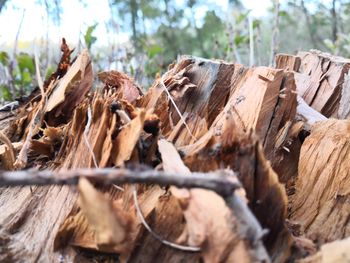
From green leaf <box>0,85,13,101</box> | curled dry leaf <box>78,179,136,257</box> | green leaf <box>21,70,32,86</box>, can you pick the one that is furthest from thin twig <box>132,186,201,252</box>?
green leaf <box>21,70,32,86</box>

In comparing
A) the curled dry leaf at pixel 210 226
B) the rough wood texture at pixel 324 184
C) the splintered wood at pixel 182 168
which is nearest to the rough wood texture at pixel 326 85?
the splintered wood at pixel 182 168

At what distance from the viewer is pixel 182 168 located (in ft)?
3.01

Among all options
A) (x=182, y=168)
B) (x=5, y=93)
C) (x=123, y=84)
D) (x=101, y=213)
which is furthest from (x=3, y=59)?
(x=101, y=213)

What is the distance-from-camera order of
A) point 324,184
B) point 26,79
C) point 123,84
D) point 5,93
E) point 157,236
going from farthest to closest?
point 26,79, point 5,93, point 123,84, point 324,184, point 157,236

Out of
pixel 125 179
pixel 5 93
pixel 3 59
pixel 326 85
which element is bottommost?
pixel 5 93

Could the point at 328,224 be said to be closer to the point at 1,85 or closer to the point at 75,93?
the point at 75,93

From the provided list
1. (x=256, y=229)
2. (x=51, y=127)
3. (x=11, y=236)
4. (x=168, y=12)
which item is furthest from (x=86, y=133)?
(x=168, y=12)

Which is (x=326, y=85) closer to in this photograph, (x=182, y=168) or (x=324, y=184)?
(x=324, y=184)

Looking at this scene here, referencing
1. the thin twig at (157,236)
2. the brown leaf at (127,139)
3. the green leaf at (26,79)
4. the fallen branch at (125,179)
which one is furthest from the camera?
the green leaf at (26,79)

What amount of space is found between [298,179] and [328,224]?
158mm

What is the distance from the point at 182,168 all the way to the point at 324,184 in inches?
16.6

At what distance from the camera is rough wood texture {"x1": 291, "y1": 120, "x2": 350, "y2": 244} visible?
102cm

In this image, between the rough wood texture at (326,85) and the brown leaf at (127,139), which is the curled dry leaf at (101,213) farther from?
the rough wood texture at (326,85)

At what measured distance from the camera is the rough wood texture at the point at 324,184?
102cm
